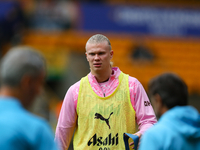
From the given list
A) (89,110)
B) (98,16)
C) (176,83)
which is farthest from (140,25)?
(176,83)

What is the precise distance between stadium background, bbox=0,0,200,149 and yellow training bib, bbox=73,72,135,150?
865 centimetres

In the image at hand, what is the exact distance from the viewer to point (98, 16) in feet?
53.3

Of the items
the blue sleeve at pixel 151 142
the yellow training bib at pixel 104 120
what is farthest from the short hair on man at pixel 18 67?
the yellow training bib at pixel 104 120

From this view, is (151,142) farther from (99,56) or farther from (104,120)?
(99,56)

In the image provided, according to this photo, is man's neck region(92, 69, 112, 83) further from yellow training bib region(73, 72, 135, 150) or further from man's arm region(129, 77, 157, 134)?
man's arm region(129, 77, 157, 134)

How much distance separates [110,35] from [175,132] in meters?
13.7

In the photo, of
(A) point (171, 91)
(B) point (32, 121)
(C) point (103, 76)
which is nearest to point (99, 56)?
(C) point (103, 76)

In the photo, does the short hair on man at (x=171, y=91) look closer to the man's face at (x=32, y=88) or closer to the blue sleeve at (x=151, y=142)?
the blue sleeve at (x=151, y=142)

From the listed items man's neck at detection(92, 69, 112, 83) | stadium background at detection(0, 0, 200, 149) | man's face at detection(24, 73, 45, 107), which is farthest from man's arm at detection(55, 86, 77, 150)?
stadium background at detection(0, 0, 200, 149)

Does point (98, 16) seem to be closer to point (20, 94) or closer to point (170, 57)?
point (170, 57)

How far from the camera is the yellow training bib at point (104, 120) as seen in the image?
13.7 ft

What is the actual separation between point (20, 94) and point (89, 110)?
2034 millimetres

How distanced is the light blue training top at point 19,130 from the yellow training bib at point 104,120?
1.97 m

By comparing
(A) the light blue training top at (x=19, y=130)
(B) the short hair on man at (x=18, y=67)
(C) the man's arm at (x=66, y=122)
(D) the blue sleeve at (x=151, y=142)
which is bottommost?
(C) the man's arm at (x=66, y=122)
